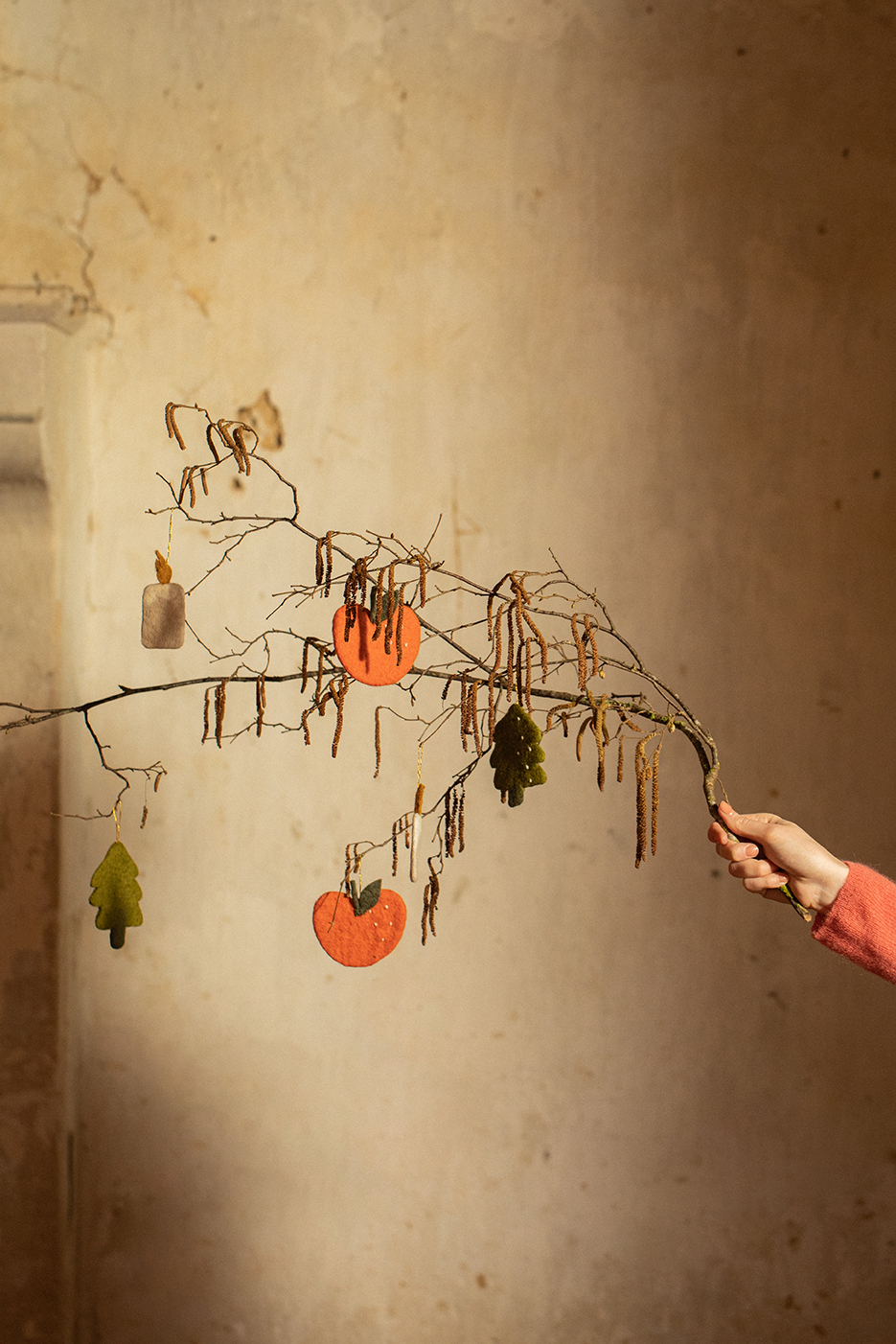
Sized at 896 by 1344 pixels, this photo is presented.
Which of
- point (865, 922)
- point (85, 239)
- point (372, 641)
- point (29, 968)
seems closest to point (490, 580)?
point (372, 641)

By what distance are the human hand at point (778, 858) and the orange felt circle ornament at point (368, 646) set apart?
38cm

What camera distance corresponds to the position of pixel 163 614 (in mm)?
853

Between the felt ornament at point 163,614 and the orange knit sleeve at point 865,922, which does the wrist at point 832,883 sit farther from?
the felt ornament at point 163,614

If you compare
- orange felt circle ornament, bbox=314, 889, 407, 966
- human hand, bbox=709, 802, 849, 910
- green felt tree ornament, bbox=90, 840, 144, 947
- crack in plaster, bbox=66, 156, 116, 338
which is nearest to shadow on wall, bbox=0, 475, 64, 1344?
crack in plaster, bbox=66, 156, 116, 338

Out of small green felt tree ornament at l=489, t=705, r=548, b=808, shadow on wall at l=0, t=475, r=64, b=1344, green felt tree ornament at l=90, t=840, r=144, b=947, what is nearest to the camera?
small green felt tree ornament at l=489, t=705, r=548, b=808

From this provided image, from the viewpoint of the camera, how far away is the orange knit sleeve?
90 centimetres

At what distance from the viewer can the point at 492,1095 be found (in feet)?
4.38

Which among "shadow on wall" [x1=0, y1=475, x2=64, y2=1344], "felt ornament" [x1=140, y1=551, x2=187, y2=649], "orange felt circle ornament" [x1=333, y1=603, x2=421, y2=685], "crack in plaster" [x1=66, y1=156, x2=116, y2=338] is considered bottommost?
"shadow on wall" [x1=0, y1=475, x2=64, y2=1344]

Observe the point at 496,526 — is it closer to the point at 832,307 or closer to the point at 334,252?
the point at 334,252

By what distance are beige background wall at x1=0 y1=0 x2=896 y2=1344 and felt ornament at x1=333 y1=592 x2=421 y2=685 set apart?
506 mm

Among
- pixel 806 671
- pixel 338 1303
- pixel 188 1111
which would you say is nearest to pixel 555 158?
pixel 806 671

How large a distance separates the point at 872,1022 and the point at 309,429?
1207 mm

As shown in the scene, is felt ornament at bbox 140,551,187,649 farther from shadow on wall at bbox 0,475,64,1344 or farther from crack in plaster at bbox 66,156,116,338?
crack in plaster at bbox 66,156,116,338

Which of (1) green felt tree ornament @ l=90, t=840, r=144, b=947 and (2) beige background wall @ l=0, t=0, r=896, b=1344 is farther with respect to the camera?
(2) beige background wall @ l=0, t=0, r=896, b=1344
